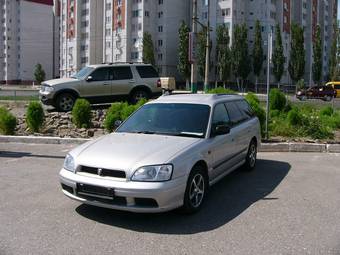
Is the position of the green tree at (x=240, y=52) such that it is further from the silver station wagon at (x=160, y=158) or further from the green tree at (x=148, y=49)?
the silver station wagon at (x=160, y=158)

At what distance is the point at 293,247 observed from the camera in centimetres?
491

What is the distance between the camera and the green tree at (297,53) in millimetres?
75000

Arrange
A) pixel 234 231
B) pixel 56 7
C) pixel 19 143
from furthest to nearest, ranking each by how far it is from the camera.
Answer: pixel 56 7 < pixel 19 143 < pixel 234 231

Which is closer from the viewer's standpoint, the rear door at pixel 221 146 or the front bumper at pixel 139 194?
the front bumper at pixel 139 194

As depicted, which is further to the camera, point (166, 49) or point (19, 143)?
Result: point (166, 49)

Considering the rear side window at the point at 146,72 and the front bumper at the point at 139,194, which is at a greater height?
the rear side window at the point at 146,72

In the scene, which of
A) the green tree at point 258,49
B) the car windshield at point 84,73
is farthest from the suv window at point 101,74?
the green tree at point 258,49

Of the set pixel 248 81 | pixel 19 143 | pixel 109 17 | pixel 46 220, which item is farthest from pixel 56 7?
pixel 46 220

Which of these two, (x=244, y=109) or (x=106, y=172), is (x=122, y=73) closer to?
(x=244, y=109)

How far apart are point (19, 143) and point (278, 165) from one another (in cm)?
713

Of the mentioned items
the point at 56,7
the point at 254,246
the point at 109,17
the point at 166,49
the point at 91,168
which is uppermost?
the point at 56,7

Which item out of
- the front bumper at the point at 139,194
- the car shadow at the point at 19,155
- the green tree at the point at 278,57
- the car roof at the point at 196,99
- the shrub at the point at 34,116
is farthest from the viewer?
the green tree at the point at 278,57

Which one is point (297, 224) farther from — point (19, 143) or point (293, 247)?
point (19, 143)

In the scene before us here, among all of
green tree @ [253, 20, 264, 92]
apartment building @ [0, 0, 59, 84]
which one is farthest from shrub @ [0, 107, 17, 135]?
apartment building @ [0, 0, 59, 84]
